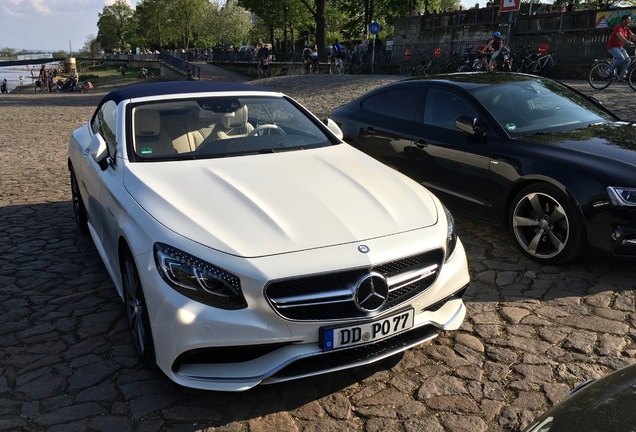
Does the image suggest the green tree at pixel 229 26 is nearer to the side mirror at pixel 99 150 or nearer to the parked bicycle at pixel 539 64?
the parked bicycle at pixel 539 64

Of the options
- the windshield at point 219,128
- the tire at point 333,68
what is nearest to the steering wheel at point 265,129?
the windshield at point 219,128

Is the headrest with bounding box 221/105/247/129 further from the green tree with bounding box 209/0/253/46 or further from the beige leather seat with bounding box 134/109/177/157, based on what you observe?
the green tree with bounding box 209/0/253/46

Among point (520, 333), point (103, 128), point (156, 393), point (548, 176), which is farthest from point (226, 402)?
point (548, 176)

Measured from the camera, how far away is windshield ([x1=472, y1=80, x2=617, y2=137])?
5383 millimetres

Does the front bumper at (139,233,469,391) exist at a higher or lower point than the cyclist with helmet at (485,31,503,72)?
lower

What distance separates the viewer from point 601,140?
5000 millimetres

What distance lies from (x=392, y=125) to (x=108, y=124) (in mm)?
3205

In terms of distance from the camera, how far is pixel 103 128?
476 cm

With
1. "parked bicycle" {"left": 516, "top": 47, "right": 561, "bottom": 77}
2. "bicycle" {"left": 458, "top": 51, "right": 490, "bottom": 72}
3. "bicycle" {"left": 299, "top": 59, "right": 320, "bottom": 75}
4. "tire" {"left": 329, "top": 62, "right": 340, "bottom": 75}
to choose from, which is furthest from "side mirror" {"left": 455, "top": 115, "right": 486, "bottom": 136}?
"bicycle" {"left": 299, "top": 59, "right": 320, "bottom": 75}

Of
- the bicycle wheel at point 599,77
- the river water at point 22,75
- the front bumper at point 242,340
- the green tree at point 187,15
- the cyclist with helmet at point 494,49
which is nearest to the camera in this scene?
the front bumper at point 242,340

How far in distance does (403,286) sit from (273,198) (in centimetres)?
94

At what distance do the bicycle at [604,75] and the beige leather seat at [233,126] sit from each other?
1306 centimetres

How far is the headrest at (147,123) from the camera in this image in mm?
4121

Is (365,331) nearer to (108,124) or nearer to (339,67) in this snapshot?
(108,124)
